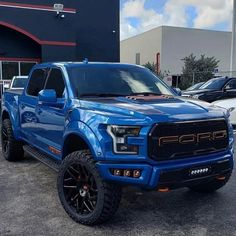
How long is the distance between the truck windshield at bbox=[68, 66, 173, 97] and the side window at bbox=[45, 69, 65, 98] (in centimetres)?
19

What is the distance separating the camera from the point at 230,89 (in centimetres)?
1584

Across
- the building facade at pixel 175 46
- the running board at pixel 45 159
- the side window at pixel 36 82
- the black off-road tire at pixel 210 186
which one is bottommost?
the black off-road tire at pixel 210 186

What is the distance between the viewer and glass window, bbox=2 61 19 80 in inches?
912

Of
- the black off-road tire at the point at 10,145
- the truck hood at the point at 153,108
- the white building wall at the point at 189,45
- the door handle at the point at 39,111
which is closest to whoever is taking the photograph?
the truck hood at the point at 153,108

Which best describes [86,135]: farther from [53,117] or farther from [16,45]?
[16,45]

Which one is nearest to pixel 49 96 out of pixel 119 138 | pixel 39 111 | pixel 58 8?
pixel 39 111

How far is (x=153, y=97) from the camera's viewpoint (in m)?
5.19

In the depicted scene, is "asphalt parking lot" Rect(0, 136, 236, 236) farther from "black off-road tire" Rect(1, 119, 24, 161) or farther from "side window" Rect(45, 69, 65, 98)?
"side window" Rect(45, 69, 65, 98)

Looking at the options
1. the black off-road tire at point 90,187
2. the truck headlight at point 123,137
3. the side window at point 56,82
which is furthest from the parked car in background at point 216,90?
the truck headlight at point 123,137

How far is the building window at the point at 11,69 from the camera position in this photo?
23125 millimetres

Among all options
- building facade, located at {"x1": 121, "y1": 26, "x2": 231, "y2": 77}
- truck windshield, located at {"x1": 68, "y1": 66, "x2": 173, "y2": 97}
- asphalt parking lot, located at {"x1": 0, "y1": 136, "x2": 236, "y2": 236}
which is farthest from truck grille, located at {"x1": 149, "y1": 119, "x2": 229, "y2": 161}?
building facade, located at {"x1": 121, "y1": 26, "x2": 231, "y2": 77}

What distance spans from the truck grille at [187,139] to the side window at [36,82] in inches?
111

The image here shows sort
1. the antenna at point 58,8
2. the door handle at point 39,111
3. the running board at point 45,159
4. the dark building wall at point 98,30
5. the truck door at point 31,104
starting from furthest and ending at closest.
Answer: the dark building wall at point 98,30, the antenna at point 58,8, the truck door at point 31,104, the door handle at point 39,111, the running board at point 45,159

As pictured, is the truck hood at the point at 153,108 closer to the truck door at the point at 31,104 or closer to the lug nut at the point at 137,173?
the lug nut at the point at 137,173
